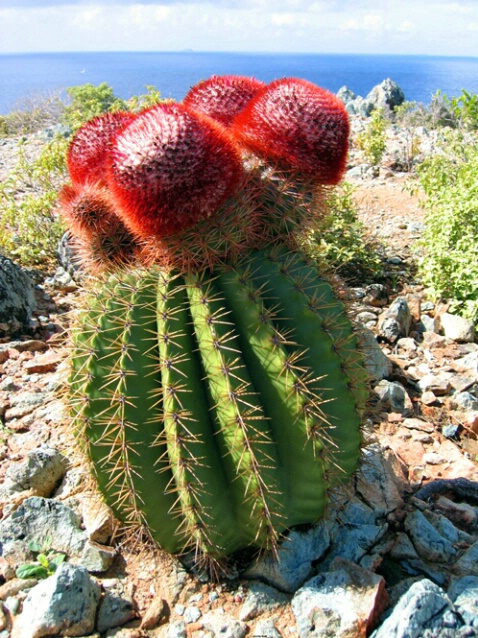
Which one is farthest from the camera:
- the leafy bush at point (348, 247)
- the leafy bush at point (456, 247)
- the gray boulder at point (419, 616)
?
the leafy bush at point (348, 247)

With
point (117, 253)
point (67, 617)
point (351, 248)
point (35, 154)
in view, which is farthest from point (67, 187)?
point (35, 154)

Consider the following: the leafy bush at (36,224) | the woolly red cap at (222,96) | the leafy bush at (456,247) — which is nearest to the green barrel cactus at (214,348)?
the woolly red cap at (222,96)

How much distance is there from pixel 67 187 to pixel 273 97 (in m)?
0.93

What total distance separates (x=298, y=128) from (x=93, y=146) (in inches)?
33.3

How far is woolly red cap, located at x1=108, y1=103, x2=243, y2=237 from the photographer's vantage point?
1.93 meters

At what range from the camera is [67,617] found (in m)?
2.09

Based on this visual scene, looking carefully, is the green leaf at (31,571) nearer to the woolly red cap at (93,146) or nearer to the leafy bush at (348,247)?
the woolly red cap at (93,146)

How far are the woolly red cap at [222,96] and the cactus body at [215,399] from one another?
705 mm

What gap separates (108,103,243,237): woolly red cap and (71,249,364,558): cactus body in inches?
10.4

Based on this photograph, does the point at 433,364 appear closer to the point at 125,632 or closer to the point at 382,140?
the point at 125,632

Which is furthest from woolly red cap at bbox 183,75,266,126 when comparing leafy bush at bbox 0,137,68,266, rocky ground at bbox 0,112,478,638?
leafy bush at bbox 0,137,68,266

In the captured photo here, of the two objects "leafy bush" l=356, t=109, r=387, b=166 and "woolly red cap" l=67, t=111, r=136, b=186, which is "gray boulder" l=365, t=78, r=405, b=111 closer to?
"leafy bush" l=356, t=109, r=387, b=166

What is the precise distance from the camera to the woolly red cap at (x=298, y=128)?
221cm

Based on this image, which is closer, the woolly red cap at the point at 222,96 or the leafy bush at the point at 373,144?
the woolly red cap at the point at 222,96
